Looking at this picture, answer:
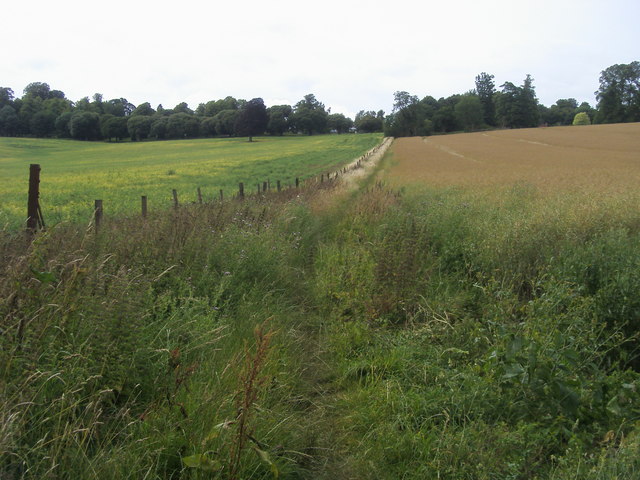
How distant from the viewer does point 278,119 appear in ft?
340

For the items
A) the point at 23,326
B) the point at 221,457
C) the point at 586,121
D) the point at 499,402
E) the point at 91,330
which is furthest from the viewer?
the point at 586,121

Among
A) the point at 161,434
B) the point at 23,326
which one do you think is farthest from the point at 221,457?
the point at 23,326

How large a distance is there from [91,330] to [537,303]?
407 centimetres

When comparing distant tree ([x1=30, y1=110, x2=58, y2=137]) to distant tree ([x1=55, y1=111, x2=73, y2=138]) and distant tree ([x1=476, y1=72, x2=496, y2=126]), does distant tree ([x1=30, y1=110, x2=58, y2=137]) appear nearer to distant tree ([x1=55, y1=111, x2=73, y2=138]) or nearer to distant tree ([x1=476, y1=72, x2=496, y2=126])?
distant tree ([x1=55, y1=111, x2=73, y2=138])

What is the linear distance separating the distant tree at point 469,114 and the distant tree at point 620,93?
25376 millimetres

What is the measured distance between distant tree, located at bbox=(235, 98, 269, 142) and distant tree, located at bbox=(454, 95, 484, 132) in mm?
46006

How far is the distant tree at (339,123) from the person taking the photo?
129 metres

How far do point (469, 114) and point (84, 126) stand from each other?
3248 inches

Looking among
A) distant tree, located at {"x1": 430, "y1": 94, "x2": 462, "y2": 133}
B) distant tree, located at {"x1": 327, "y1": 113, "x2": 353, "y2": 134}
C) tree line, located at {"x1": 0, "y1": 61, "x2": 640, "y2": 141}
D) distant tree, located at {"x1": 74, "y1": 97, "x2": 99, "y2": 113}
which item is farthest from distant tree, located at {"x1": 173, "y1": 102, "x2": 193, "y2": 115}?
distant tree, located at {"x1": 430, "y1": 94, "x2": 462, "y2": 133}

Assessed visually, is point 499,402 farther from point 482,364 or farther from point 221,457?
point 221,457

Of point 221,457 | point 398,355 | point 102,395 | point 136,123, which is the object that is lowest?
point 398,355

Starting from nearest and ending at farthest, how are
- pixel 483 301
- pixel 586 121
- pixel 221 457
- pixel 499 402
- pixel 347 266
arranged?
pixel 221 457
pixel 499 402
pixel 483 301
pixel 347 266
pixel 586 121

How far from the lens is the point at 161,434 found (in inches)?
102

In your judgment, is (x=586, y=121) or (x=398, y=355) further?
(x=586, y=121)
